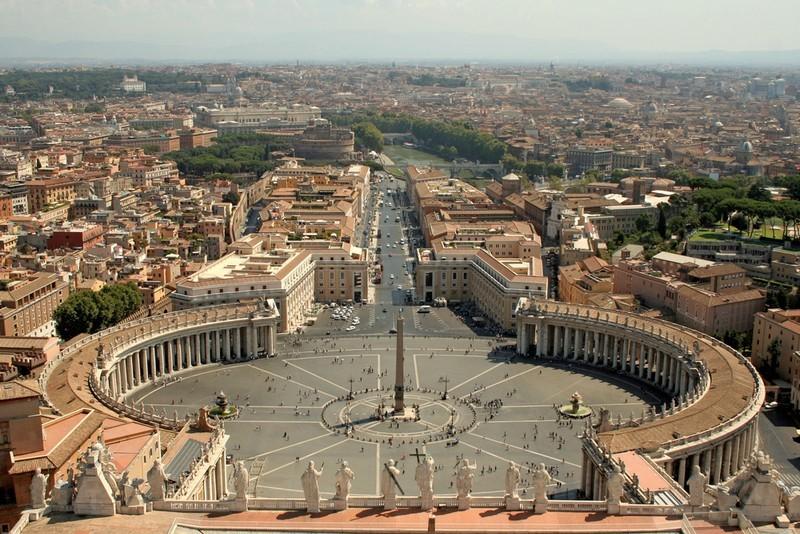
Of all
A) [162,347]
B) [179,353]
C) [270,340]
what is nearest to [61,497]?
[162,347]

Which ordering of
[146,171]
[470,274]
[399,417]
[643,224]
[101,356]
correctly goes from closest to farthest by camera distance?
[399,417] → [101,356] → [470,274] → [643,224] → [146,171]

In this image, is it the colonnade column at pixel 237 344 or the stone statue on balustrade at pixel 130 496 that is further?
the colonnade column at pixel 237 344

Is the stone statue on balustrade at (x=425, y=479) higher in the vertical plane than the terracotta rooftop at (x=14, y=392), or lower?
lower

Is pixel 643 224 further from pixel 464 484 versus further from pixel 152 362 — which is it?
pixel 464 484

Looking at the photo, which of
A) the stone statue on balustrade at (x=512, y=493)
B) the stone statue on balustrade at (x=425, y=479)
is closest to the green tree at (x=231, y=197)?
the stone statue on balustrade at (x=425, y=479)

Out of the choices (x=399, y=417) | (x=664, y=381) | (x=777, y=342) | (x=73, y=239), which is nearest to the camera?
(x=399, y=417)

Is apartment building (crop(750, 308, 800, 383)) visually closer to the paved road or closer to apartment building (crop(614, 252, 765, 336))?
the paved road

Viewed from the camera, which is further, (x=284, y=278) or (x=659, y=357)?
(x=284, y=278)

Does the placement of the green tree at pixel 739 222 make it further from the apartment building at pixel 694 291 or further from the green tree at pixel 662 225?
the apartment building at pixel 694 291
